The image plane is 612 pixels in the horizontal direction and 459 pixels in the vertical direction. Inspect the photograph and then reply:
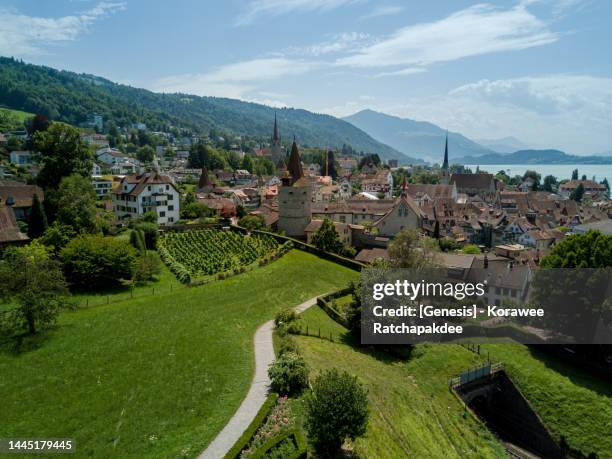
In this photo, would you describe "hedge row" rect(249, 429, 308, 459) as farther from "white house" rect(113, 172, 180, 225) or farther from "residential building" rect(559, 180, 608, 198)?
"residential building" rect(559, 180, 608, 198)

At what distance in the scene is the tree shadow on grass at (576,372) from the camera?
102 ft

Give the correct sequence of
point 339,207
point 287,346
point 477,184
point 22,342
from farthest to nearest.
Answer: point 477,184, point 339,207, point 287,346, point 22,342

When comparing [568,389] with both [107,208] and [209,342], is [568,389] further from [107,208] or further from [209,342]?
[107,208]

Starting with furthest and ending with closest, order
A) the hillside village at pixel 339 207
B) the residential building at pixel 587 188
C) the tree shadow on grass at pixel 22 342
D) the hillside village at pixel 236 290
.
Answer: the residential building at pixel 587 188 → the hillside village at pixel 339 207 → the tree shadow on grass at pixel 22 342 → the hillside village at pixel 236 290

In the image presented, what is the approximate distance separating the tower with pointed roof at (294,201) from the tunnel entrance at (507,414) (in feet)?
110

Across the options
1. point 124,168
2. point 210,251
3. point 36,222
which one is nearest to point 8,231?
point 36,222

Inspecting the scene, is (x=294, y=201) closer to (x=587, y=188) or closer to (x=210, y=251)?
(x=210, y=251)

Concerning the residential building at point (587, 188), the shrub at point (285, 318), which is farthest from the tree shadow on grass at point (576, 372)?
the residential building at point (587, 188)

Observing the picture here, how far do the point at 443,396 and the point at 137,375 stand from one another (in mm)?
19284

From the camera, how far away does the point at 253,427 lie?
1800 cm

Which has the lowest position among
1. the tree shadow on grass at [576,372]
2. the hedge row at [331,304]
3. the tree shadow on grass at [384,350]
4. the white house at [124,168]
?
the tree shadow on grass at [576,372]

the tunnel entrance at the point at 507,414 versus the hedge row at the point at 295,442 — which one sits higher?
the hedge row at the point at 295,442

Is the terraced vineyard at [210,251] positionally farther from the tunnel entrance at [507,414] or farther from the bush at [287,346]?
the tunnel entrance at [507,414]

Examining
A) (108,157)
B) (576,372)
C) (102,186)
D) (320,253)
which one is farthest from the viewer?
(108,157)
